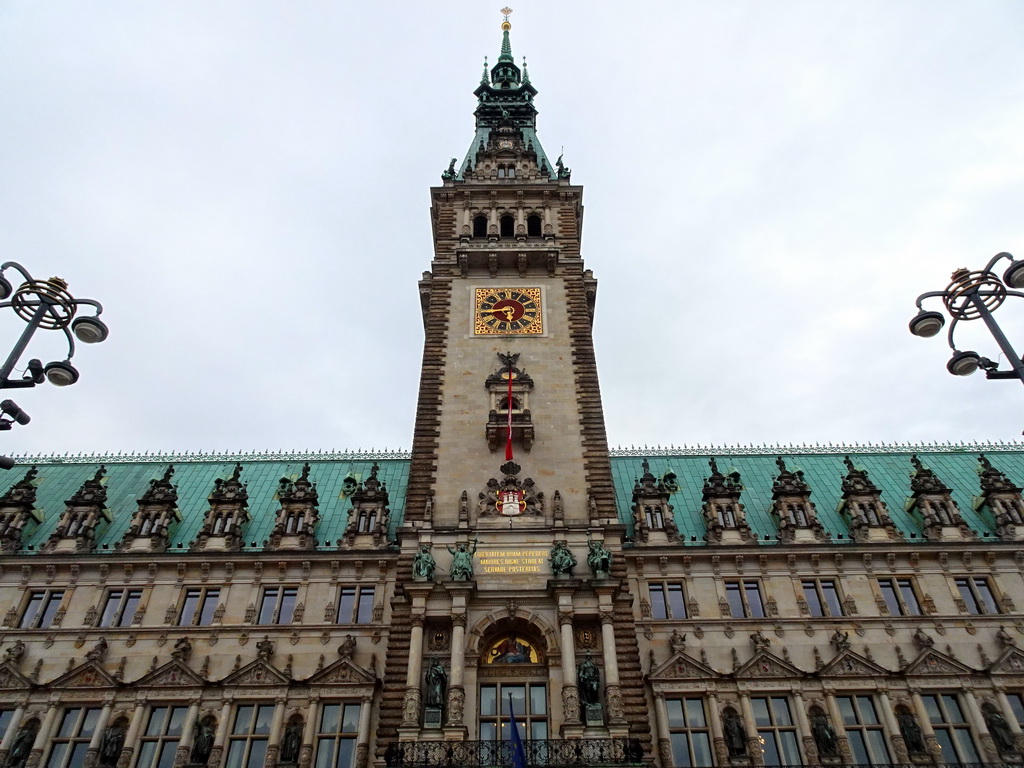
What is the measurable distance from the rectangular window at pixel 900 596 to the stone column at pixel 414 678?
18.6 meters

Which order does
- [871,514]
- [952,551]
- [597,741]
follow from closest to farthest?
1. [597,741]
2. [952,551]
3. [871,514]

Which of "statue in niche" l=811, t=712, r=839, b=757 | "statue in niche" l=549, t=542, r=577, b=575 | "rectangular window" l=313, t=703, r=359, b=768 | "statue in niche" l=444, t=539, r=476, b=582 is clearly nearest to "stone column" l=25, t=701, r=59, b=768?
"rectangular window" l=313, t=703, r=359, b=768

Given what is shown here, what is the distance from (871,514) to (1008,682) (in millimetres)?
8046

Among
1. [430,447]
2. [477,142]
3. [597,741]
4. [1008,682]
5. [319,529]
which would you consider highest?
[477,142]

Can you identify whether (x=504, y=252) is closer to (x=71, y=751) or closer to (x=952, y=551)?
(x=952, y=551)

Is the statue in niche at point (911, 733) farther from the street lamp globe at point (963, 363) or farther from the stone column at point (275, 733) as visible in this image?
the stone column at point (275, 733)

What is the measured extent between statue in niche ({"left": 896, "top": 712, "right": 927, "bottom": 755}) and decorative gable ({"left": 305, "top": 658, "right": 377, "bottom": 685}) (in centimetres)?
1885

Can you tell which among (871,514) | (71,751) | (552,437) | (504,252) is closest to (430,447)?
(552,437)

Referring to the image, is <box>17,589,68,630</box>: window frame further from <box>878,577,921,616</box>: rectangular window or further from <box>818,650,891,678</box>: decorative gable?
<box>878,577,921,616</box>: rectangular window

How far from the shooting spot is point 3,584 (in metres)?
29.5

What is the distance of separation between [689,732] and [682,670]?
2121 millimetres

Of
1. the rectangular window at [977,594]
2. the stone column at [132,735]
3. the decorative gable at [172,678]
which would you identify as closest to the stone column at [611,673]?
the decorative gable at [172,678]

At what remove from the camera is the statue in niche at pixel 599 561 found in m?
26.3

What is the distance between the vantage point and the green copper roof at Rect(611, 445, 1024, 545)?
33.6 meters
